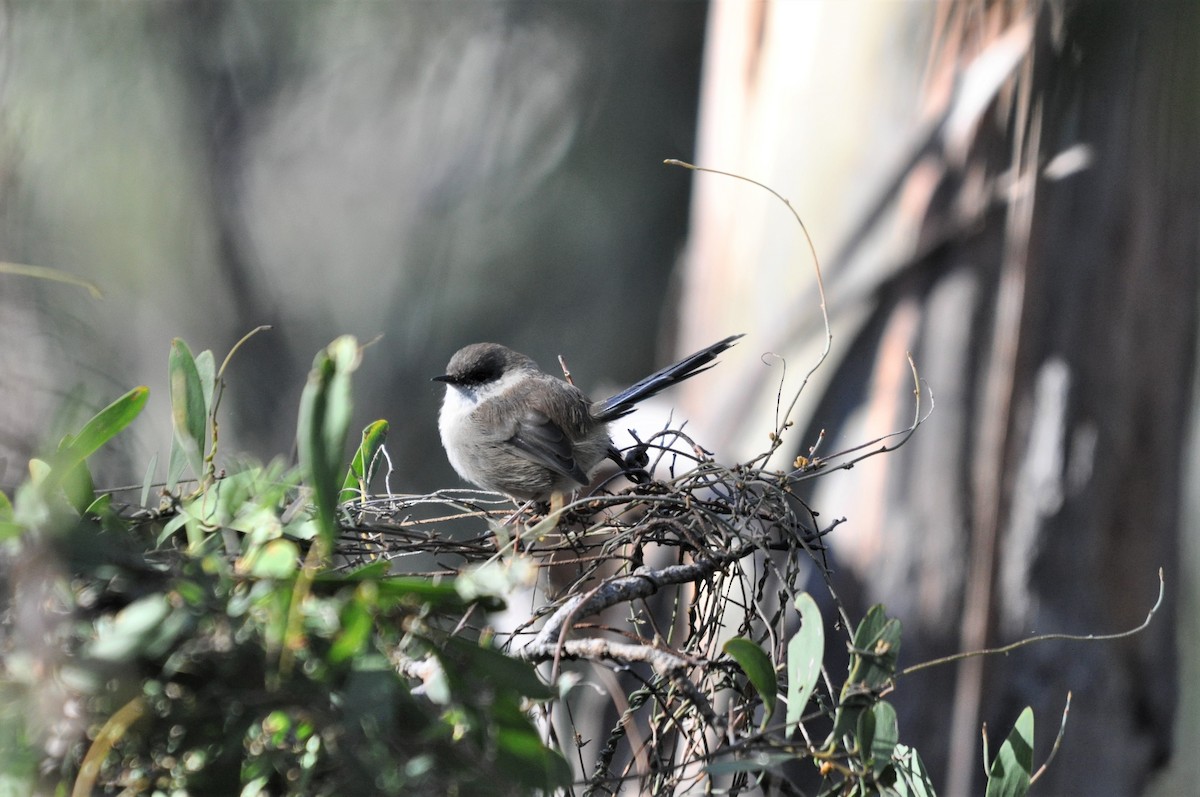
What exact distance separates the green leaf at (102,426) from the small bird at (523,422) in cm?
162

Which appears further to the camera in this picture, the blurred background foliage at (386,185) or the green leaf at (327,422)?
the blurred background foliage at (386,185)

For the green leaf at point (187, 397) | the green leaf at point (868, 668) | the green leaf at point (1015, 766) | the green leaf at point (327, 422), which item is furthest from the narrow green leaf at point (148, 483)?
the green leaf at point (1015, 766)

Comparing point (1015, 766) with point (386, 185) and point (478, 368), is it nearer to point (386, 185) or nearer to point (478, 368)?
point (478, 368)

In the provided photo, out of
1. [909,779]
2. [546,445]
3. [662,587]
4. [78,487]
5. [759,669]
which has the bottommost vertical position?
[546,445]

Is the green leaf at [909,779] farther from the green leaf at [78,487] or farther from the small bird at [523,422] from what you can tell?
the small bird at [523,422]

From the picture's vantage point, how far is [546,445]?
9.36ft

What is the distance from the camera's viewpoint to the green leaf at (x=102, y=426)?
44.1 inches

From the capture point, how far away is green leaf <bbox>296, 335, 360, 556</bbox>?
0.86 metres

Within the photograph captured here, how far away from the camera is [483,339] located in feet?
26.0

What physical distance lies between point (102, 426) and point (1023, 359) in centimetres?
341

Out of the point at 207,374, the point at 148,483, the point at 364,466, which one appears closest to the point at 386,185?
the point at 364,466

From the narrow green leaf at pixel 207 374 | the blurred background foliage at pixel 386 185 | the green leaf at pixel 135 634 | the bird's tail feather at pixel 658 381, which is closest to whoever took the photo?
the green leaf at pixel 135 634

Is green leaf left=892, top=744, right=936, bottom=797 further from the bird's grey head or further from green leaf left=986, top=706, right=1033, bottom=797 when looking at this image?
the bird's grey head

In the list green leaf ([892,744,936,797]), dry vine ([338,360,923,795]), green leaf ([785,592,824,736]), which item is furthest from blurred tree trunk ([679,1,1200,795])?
green leaf ([785,592,824,736])
